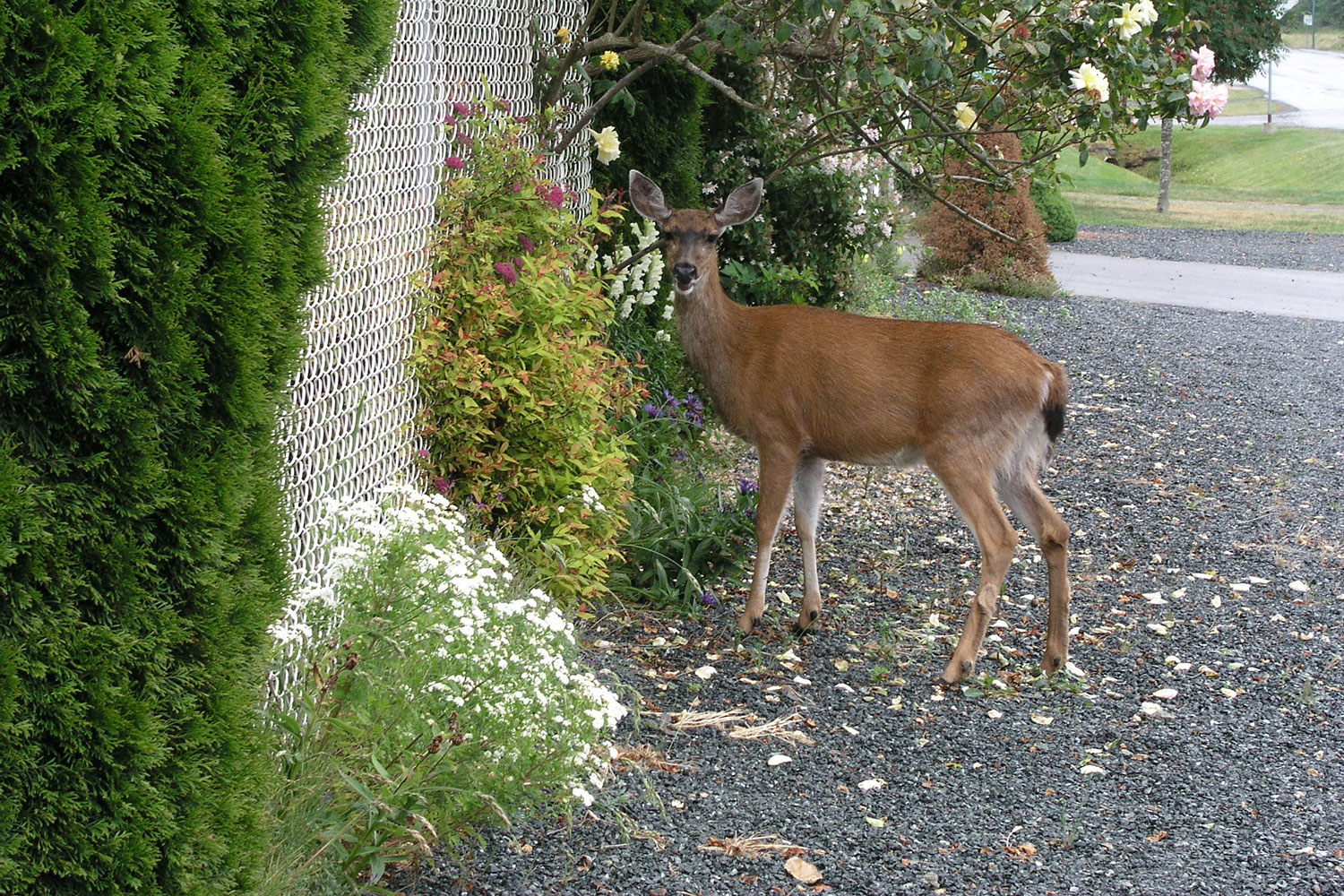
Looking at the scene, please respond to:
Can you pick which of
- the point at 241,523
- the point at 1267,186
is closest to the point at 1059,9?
the point at 241,523

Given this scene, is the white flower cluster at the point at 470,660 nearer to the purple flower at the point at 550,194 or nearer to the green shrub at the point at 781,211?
the purple flower at the point at 550,194

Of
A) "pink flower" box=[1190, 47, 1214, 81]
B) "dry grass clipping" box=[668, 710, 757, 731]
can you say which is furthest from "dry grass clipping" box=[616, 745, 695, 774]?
"pink flower" box=[1190, 47, 1214, 81]

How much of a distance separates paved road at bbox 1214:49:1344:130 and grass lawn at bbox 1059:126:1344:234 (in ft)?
7.69

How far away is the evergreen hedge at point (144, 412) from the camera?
Answer: 87.7 inches

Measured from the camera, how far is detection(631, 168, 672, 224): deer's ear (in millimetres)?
6242

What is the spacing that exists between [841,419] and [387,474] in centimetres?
197

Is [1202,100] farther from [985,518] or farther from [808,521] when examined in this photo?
[808,521]

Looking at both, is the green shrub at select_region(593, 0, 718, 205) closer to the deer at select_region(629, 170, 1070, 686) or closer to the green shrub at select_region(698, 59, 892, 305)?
the green shrub at select_region(698, 59, 892, 305)

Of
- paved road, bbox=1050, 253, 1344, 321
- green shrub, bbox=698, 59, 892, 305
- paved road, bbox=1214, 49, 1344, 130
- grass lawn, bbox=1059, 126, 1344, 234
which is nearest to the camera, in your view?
green shrub, bbox=698, 59, 892, 305

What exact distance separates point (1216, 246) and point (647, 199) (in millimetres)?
20572

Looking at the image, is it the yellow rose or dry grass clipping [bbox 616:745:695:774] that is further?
the yellow rose

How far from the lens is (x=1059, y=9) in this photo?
20.1 ft

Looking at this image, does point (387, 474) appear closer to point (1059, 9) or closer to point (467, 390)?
point (467, 390)

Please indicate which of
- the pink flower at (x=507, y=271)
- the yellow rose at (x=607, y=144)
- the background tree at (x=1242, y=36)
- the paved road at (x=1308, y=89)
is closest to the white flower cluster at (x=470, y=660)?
the pink flower at (x=507, y=271)
